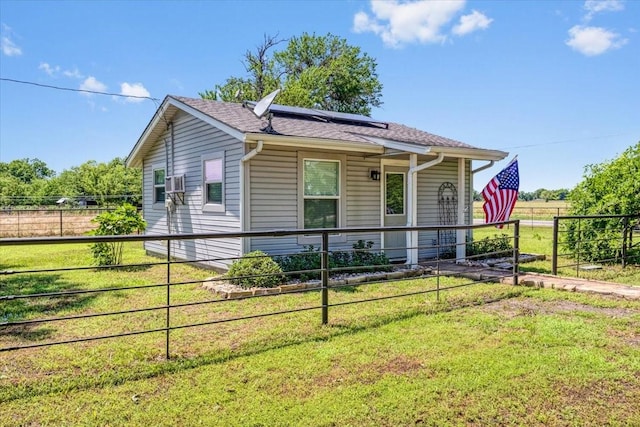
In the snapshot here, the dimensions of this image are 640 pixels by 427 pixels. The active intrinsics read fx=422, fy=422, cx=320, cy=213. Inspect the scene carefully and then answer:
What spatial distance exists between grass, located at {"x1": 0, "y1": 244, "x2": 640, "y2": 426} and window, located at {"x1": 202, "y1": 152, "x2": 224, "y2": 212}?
3212 millimetres

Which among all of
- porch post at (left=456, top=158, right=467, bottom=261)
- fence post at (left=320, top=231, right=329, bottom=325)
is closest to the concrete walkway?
porch post at (left=456, top=158, right=467, bottom=261)

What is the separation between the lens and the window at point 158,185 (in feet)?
35.2

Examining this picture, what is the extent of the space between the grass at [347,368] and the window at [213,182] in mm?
3212

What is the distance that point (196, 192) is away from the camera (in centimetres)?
892

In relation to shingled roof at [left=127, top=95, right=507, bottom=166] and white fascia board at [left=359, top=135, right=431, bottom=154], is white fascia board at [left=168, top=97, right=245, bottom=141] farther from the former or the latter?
white fascia board at [left=359, top=135, right=431, bottom=154]

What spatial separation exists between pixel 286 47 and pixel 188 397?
92.4 feet

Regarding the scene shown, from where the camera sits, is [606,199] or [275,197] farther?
[606,199]

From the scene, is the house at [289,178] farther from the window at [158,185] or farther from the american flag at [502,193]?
the american flag at [502,193]

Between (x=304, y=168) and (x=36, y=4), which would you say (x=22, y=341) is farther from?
(x=36, y=4)

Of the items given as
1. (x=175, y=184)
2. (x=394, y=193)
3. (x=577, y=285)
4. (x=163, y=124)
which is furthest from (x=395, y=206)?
(x=163, y=124)

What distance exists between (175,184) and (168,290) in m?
6.42

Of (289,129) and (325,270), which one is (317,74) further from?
(325,270)

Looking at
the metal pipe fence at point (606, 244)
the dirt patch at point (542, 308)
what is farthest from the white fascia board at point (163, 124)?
the metal pipe fence at point (606, 244)

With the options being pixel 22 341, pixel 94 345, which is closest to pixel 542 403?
pixel 94 345
